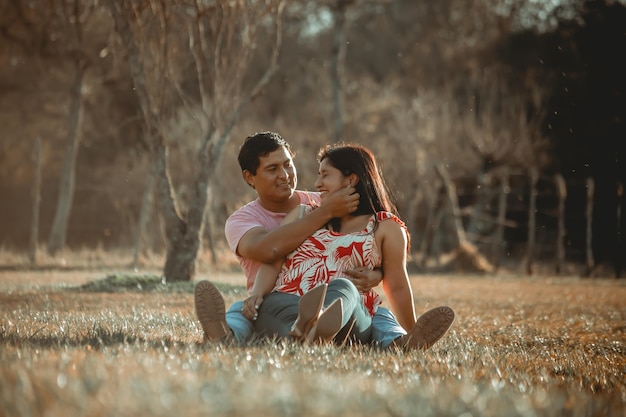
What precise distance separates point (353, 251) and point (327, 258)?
15 centimetres

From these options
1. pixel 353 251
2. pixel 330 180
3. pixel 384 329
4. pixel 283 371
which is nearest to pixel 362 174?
pixel 330 180

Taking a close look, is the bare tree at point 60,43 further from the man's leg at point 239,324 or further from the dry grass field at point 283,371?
the man's leg at point 239,324

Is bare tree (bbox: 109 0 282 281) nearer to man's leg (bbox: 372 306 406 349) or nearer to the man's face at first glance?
the man's face

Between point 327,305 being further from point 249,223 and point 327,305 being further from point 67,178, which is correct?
point 67,178

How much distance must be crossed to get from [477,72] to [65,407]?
84.5 feet

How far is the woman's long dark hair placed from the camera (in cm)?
454

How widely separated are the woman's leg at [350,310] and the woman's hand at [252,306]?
1.49 ft

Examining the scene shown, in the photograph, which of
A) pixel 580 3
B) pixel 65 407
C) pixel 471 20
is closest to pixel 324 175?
pixel 65 407

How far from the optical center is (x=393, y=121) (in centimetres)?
2773

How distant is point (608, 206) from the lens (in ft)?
65.2

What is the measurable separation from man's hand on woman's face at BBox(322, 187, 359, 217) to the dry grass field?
0.85 meters

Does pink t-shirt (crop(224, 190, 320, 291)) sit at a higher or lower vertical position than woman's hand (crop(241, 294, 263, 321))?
higher

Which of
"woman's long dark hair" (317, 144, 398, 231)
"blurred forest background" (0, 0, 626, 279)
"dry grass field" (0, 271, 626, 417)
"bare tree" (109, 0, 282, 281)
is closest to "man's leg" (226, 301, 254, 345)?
"dry grass field" (0, 271, 626, 417)

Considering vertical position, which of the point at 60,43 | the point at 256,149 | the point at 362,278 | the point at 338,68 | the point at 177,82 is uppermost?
the point at 338,68
